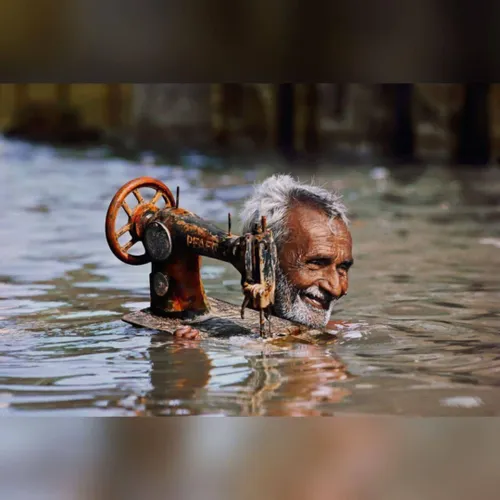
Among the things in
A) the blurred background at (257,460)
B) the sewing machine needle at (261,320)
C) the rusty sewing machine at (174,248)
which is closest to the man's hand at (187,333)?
the rusty sewing machine at (174,248)

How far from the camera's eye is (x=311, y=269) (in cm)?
504

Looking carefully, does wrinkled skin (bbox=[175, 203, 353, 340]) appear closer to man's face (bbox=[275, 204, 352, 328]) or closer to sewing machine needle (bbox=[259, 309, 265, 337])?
man's face (bbox=[275, 204, 352, 328])

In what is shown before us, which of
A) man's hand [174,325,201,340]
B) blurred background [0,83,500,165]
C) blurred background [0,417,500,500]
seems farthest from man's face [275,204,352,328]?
blurred background [0,83,500,165]

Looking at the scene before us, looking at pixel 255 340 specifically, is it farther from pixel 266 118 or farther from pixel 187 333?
pixel 266 118

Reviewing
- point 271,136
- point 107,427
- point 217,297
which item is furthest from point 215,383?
point 271,136

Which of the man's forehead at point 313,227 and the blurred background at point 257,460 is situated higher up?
the man's forehead at point 313,227

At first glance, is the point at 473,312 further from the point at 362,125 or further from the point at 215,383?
the point at 362,125

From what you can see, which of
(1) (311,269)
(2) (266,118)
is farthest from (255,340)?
(2) (266,118)

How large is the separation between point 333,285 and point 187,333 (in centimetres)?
54

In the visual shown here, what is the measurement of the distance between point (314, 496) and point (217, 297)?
2406 mm

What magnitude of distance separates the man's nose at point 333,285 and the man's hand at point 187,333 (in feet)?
1.57

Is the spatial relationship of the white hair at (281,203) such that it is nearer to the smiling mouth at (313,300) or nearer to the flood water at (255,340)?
the smiling mouth at (313,300)

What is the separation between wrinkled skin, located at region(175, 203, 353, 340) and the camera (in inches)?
198

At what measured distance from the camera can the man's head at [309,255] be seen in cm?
502
